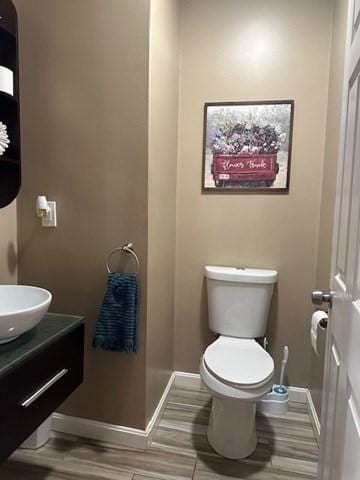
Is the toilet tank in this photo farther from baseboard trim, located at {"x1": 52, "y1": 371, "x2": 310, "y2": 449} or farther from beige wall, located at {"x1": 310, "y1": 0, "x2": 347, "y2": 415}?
baseboard trim, located at {"x1": 52, "y1": 371, "x2": 310, "y2": 449}

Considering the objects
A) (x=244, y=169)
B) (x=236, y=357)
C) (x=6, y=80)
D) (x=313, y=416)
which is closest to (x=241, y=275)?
(x=236, y=357)

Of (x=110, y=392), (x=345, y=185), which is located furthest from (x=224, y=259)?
(x=345, y=185)

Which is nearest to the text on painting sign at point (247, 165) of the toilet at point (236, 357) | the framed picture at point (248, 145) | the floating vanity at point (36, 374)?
the framed picture at point (248, 145)

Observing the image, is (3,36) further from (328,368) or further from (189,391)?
(189,391)

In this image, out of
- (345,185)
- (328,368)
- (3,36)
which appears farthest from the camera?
(3,36)

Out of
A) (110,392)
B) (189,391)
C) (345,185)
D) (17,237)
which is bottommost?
(189,391)

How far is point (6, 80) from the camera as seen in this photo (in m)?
1.31

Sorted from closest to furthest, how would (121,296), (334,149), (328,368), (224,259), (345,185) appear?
(345,185) < (328,368) < (121,296) < (334,149) < (224,259)

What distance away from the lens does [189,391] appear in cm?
218

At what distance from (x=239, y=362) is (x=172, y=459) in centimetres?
58

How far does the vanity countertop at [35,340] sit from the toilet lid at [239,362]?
2.30 ft

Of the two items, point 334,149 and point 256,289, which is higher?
point 334,149

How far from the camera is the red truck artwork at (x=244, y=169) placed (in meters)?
1.96

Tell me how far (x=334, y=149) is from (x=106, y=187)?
1.18m
